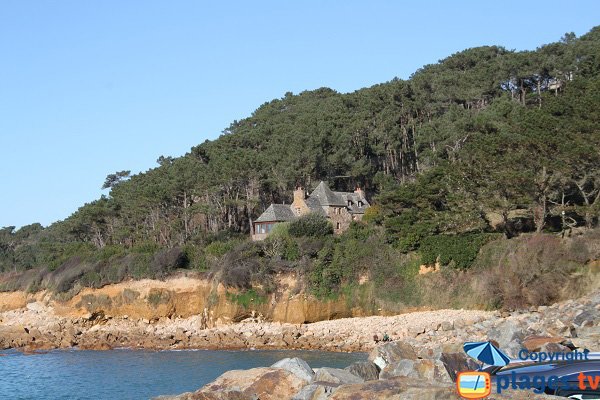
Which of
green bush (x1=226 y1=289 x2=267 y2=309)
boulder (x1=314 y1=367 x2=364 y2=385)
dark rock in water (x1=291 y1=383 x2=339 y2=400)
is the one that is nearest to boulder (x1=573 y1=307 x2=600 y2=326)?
boulder (x1=314 y1=367 x2=364 y2=385)

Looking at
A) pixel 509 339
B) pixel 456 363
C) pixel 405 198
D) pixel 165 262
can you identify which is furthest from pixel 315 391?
pixel 165 262

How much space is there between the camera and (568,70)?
63.8m

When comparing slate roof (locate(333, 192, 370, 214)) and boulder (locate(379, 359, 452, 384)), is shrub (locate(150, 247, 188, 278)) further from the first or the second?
boulder (locate(379, 359, 452, 384))

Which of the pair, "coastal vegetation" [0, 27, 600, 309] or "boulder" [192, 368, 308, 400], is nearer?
"boulder" [192, 368, 308, 400]

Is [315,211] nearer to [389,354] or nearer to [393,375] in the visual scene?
[389,354]

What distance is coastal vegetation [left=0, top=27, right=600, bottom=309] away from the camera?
→ 4134 centimetres

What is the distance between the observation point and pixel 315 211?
57062 millimetres

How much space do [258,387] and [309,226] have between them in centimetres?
3590

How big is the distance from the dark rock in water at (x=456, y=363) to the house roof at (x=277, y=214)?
40648 millimetres

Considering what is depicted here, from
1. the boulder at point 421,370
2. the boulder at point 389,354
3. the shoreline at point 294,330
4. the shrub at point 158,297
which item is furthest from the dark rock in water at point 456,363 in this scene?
the shrub at point 158,297

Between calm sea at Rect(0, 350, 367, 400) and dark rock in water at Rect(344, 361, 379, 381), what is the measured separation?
10158 millimetres

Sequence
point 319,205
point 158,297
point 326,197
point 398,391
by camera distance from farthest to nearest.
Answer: point 326,197
point 319,205
point 158,297
point 398,391

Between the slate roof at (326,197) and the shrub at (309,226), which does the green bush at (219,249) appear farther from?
the slate roof at (326,197)

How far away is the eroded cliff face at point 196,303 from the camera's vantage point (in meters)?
46.0
